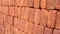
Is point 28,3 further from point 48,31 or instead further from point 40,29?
point 48,31

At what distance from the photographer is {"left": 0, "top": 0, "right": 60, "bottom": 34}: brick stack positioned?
1.36 m

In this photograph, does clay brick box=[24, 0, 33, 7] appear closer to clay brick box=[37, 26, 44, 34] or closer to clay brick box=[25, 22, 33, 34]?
clay brick box=[25, 22, 33, 34]

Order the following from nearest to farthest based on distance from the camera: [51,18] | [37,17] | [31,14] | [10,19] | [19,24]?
[51,18]
[37,17]
[31,14]
[19,24]
[10,19]

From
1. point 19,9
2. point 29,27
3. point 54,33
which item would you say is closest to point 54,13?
point 54,33

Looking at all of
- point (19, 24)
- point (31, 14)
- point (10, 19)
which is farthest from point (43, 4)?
point (10, 19)

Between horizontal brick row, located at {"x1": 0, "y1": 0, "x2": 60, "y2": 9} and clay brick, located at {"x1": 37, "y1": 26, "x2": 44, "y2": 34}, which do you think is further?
clay brick, located at {"x1": 37, "y1": 26, "x2": 44, "y2": 34}

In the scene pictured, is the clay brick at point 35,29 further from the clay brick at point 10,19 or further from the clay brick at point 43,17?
the clay brick at point 10,19

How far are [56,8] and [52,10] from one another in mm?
57

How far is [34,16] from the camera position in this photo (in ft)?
5.56

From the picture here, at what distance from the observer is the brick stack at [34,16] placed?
4.46 feet

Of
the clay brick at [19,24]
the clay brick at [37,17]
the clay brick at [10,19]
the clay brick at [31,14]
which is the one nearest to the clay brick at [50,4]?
the clay brick at [37,17]

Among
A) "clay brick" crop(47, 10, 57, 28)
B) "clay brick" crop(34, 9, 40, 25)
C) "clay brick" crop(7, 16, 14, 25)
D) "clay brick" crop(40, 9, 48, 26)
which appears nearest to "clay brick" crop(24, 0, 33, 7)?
"clay brick" crop(34, 9, 40, 25)

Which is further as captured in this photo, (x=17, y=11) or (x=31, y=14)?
(x=17, y=11)

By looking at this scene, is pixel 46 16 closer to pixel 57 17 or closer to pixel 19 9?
pixel 57 17
